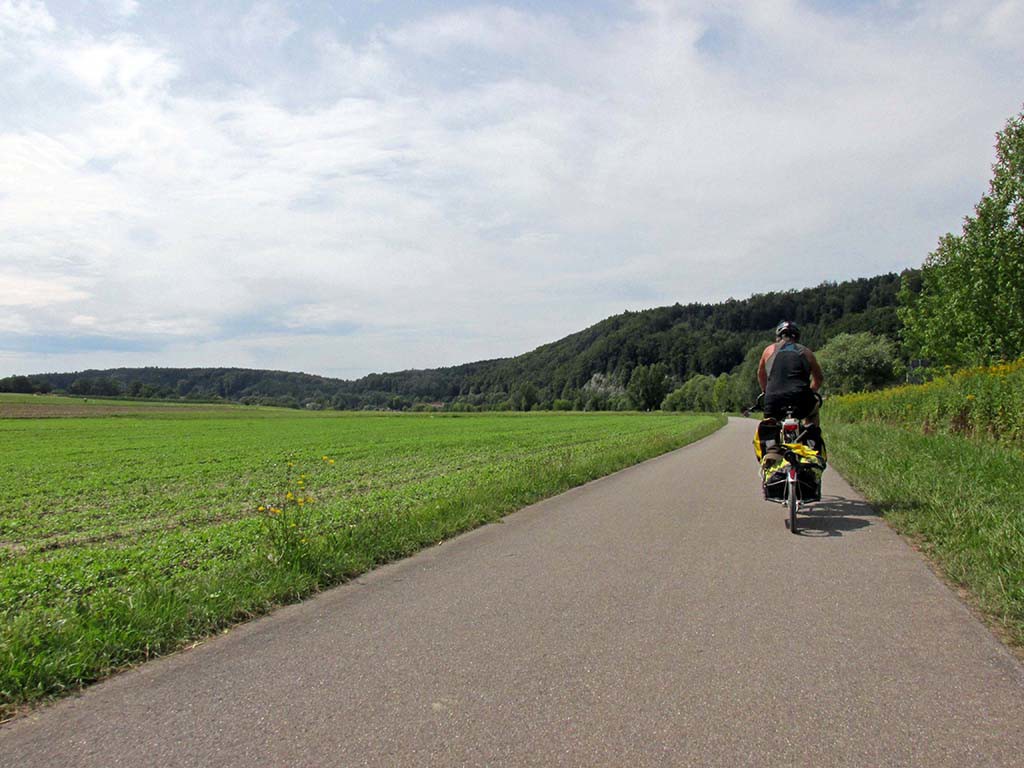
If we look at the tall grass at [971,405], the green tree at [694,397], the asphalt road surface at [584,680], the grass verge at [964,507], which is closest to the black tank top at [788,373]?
the grass verge at [964,507]

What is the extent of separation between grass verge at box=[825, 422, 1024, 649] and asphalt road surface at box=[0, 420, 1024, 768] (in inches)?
10.1

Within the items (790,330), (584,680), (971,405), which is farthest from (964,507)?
(971,405)

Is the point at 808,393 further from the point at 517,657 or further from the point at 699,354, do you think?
the point at 699,354

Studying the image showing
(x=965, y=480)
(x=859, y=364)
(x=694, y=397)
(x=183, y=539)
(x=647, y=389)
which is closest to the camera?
(x=183, y=539)

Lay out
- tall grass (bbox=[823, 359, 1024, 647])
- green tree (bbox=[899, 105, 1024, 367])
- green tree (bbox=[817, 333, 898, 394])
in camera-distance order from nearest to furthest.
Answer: tall grass (bbox=[823, 359, 1024, 647])
green tree (bbox=[899, 105, 1024, 367])
green tree (bbox=[817, 333, 898, 394])

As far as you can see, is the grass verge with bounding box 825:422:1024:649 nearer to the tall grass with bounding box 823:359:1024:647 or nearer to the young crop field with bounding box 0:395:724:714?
the tall grass with bounding box 823:359:1024:647

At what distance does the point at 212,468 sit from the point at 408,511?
14608 mm

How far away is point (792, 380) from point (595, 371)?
17043 cm

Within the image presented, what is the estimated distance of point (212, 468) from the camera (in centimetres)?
2011

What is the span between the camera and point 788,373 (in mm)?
7387

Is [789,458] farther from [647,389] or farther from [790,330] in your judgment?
[647,389]

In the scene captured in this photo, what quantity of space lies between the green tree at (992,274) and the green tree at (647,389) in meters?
105

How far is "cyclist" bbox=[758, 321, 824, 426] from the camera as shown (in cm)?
734

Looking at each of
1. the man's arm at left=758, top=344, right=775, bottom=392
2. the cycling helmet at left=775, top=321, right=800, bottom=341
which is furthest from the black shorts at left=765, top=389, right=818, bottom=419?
the cycling helmet at left=775, top=321, right=800, bottom=341
